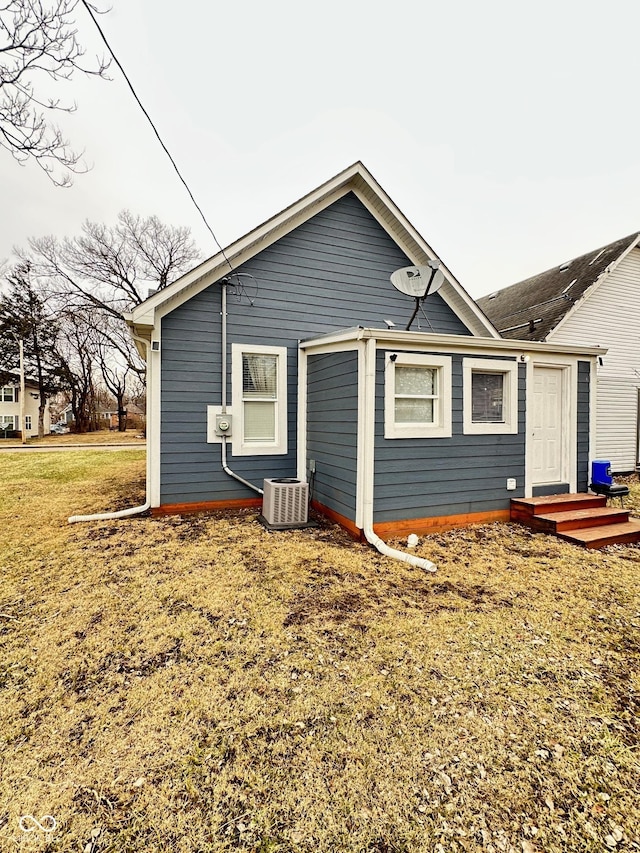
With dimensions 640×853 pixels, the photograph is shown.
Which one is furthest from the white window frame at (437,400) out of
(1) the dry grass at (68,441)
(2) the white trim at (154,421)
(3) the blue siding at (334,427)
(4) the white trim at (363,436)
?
(1) the dry grass at (68,441)

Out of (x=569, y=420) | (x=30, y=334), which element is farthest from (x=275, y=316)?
(x=30, y=334)

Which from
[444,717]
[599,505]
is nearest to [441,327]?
[599,505]

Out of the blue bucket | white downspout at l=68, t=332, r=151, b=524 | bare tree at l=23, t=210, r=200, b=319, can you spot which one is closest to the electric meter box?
white downspout at l=68, t=332, r=151, b=524

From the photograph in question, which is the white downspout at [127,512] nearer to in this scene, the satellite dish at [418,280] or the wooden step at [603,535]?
the satellite dish at [418,280]

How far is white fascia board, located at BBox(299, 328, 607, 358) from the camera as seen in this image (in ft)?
16.5

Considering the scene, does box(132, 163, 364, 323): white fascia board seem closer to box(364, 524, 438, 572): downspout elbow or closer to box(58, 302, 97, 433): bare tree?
box(364, 524, 438, 572): downspout elbow

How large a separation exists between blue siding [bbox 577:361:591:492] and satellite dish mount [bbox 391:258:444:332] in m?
2.69

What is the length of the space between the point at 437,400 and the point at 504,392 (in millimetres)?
1227

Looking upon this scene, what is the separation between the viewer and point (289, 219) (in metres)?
6.68

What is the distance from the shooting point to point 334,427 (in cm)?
577

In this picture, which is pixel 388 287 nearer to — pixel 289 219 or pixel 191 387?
pixel 289 219

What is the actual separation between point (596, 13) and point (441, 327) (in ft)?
21.6

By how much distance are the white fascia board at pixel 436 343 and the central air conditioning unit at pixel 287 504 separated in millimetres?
2177

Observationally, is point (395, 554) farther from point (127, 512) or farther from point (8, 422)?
point (8, 422)
